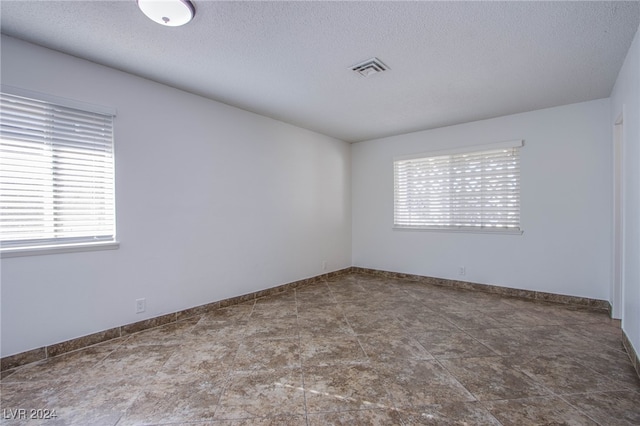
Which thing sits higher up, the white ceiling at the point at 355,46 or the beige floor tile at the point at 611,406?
the white ceiling at the point at 355,46

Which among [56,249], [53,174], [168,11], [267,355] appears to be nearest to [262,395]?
[267,355]

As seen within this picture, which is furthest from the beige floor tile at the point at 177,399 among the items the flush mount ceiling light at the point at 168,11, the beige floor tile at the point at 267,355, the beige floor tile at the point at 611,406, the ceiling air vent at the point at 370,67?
the ceiling air vent at the point at 370,67

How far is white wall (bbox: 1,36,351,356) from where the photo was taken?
232 cm

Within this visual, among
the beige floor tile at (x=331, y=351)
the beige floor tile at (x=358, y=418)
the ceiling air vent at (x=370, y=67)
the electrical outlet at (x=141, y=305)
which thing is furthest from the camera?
the electrical outlet at (x=141, y=305)

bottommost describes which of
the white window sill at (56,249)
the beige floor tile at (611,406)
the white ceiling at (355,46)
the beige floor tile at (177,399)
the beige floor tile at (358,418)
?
the beige floor tile at (611,406)

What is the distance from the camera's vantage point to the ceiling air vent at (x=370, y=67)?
2562 mm

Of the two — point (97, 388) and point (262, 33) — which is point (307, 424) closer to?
point (97, 388)

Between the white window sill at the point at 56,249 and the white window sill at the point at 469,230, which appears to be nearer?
the white window sill at the point at 56,249

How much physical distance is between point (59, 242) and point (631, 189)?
15.5 feet

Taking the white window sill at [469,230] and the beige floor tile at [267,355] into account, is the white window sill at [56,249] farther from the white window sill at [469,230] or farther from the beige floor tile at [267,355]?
the white window sill at [469,230]

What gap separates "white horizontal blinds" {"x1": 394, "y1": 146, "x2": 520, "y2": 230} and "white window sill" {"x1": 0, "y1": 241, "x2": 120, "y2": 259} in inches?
163

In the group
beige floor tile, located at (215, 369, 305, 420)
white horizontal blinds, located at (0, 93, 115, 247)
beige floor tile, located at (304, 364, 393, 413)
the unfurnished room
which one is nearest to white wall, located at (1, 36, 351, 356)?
the unfurnished room

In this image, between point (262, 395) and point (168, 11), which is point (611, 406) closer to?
point (262, 395)

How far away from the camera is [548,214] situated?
3797 mm
